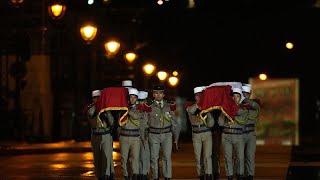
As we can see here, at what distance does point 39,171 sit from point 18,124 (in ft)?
53.6

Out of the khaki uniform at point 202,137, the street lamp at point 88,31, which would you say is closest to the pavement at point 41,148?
the street lamp at point 88,31

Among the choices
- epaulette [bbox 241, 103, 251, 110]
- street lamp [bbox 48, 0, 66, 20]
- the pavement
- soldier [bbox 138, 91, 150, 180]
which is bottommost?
the pavement

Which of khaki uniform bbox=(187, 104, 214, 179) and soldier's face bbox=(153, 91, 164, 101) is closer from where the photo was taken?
khaki uniform bbox=(187, 104, 214, 179)

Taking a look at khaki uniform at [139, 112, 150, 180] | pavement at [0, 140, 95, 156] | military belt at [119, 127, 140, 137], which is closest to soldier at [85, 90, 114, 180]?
military belt at [119, 127, 140, 137]

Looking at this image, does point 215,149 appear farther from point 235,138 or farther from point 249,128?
point 249,128

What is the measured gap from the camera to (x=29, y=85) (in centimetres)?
4175

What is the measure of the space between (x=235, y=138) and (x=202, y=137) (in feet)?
2.15

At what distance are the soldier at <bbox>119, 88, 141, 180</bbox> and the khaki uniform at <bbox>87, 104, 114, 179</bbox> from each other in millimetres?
383

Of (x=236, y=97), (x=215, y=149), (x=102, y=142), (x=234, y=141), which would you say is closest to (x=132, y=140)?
(x=102, y=142)

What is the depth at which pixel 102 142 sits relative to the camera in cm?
1919

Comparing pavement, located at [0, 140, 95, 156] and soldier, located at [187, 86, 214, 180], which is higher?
soldier, located at [187, 86, 214, 180]

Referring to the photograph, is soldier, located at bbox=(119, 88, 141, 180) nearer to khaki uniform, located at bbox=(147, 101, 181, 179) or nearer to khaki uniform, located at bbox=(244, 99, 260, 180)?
khaki uniform, located at bbox=(147, 101, 181, 179)

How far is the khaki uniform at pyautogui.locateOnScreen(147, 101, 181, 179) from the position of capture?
62.3ft

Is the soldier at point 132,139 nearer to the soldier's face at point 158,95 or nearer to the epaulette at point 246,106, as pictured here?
the soldier's face at point 158,95
